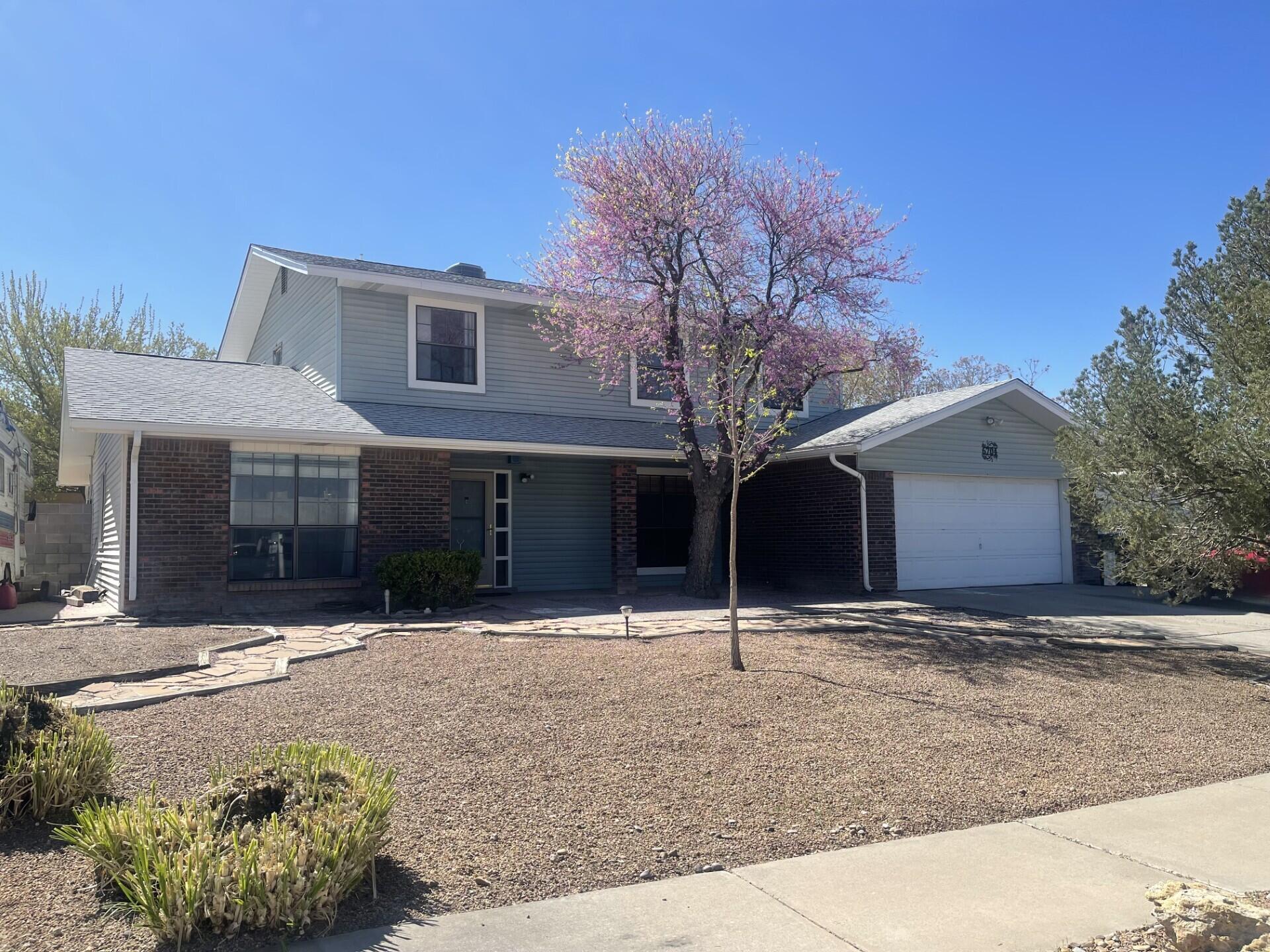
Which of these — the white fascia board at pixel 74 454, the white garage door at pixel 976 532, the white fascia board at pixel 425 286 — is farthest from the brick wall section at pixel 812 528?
the white fascia board at pixel 74 454

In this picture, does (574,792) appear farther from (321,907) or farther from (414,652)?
(414,652)

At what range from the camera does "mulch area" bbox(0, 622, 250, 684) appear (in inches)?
305

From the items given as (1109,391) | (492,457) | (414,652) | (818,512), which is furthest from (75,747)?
(818,512)

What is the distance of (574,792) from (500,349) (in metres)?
11.2

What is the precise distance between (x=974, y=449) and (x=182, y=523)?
1286cm

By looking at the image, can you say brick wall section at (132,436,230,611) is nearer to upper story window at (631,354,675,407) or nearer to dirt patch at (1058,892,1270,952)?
upper story window at (631,354,675,407)

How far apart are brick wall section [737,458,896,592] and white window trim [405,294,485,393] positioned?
5.41 meters

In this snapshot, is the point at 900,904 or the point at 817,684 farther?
the point at 817,684

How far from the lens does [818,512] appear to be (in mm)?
16141

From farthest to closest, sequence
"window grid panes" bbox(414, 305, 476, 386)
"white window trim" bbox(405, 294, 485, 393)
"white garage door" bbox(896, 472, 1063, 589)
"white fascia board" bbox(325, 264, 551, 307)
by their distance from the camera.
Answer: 1. "white garage door" bbox(896, 472, 1063, 589)
2. "window grid panes" bbox(414, 305, 476, 386)
3. "white window trim" bbox(405, 294, 485, 393)
4. "white fascia board" bbox(325, 264, 551, 307)

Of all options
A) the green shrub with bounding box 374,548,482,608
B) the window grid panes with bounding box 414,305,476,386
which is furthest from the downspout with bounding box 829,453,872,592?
the green shrub with bounding box 374,548,482,608

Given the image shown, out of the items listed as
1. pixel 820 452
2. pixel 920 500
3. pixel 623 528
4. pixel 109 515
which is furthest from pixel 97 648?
pixel 920 500

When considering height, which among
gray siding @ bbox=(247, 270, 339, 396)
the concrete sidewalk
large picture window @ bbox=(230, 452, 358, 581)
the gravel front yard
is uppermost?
gray siding @ bbox=(247, 270, 339, 396)

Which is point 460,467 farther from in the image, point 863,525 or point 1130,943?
point 1130,943
